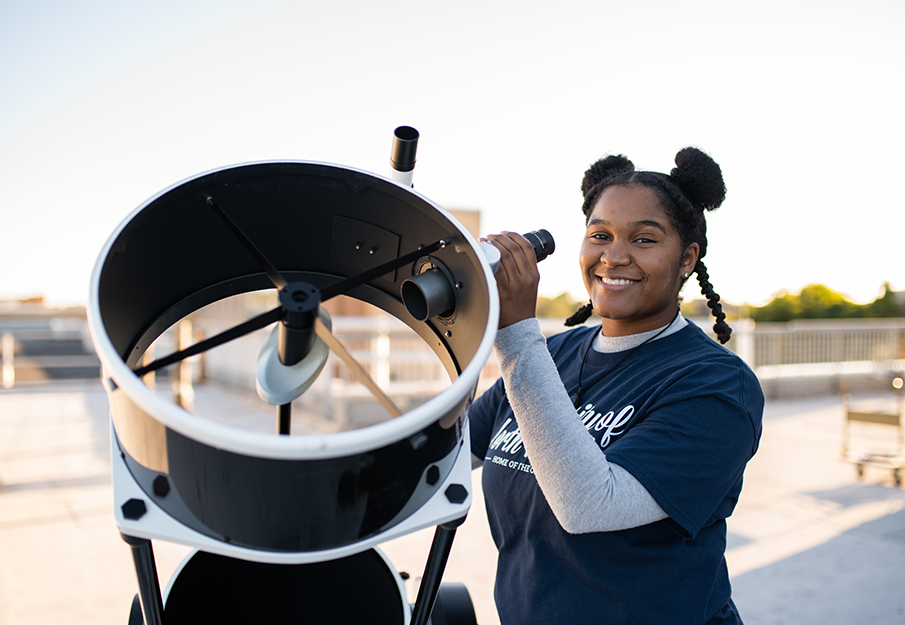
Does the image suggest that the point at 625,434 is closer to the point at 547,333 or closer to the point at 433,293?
the point at 433,293

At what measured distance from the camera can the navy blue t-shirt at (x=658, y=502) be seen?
0.99 metres

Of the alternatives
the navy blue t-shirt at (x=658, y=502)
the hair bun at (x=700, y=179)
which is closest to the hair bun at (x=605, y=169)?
the hair bun at (x=700, y=179)

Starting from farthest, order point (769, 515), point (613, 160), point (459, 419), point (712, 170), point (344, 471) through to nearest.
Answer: point (769, 515), point (613, 160), point (712, 170), point (459, 419), point (344, 471)

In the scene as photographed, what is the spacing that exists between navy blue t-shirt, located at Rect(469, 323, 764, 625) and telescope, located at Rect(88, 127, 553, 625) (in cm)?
17

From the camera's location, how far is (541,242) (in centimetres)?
104

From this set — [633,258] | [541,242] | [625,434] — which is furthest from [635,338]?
[541,242]

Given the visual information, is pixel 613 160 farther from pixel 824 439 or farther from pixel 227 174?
pixel 824 439

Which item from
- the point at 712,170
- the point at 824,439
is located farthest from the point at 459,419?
the point at 824,439

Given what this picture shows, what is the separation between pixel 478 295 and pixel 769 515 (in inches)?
153

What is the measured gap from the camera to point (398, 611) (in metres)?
0.94

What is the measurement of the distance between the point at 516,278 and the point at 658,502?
1.38ft

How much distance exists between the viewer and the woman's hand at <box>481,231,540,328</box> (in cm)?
94

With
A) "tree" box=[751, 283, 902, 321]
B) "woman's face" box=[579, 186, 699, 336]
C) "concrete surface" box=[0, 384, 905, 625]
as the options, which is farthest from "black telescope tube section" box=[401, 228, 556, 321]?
"tree" box=[751, 283, 902, 321]

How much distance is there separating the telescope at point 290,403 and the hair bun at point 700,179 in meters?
0.49
